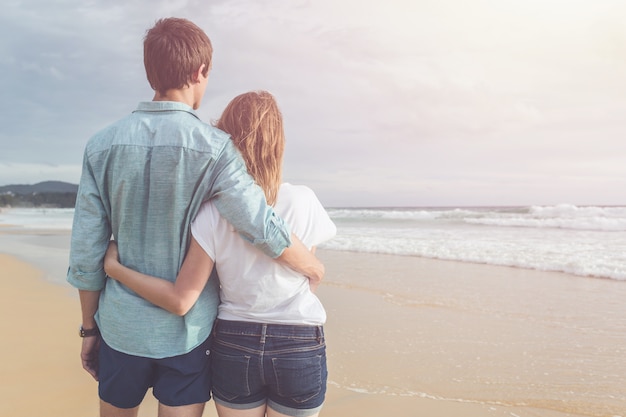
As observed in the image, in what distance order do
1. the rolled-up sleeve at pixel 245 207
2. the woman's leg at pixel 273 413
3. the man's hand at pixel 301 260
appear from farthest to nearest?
the woman's leg at pixel 273 413
the man's hand at pixel 301 260
the rolled-up sleeve at pixel 245 207

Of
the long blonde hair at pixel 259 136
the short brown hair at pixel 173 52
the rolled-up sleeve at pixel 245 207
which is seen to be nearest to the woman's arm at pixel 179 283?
the rolled-up sleeve at pixel 245 207

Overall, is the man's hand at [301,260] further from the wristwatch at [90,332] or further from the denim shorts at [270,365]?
the wristwatch at [90,332]

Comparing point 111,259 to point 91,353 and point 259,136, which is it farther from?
point 259,136

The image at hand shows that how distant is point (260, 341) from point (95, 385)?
2310 mm

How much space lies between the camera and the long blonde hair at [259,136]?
1687mm

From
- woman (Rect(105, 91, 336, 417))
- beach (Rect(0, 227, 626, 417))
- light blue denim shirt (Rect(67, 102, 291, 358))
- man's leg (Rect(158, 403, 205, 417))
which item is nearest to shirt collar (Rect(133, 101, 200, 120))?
light blue denim shirt (Rect(67, 102, 291, 358))

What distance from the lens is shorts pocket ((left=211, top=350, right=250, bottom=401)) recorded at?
174 centimetres

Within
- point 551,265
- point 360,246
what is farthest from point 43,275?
point 551,265

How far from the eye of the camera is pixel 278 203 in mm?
1746

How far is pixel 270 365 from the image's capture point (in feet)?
5.62

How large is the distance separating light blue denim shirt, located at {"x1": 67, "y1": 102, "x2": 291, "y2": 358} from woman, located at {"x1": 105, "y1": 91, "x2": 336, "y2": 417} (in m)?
0.06

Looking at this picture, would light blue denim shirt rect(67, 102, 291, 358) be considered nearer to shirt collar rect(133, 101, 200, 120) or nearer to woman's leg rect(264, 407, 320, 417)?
shirt collar rect(133, 101, 200, 120)

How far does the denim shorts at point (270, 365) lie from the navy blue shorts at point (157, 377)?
0.19 ft

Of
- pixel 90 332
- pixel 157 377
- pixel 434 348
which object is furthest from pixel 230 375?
pixel 434 348
